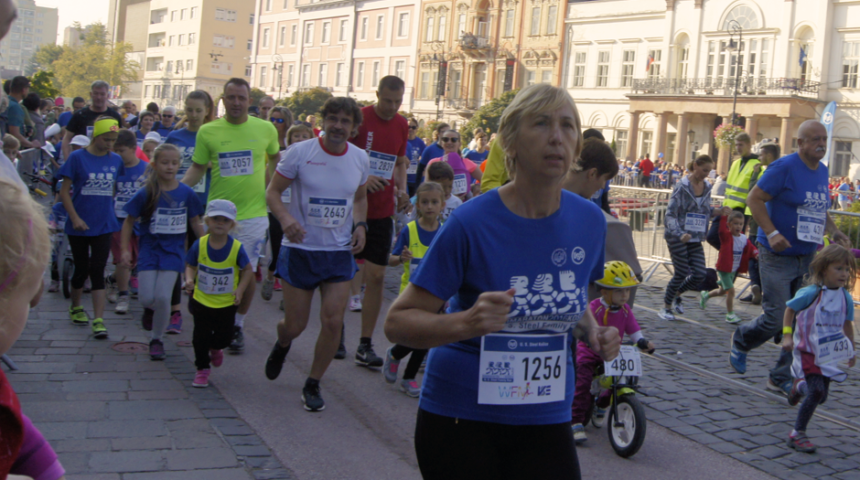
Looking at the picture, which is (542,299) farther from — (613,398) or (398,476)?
(613,398)

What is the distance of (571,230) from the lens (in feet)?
8.95

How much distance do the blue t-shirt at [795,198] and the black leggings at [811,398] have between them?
1.48m

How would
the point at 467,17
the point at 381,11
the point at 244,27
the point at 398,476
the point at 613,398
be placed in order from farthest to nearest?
the point at 244,27 < the point at 381,11 < the point at 467,17 < the point at 613,398 < the point at 398,476

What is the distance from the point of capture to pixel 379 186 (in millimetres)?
6672

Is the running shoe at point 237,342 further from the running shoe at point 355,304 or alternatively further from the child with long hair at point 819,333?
the child with long hair at point 819,333

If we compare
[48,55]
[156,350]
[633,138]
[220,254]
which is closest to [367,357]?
[220,254]

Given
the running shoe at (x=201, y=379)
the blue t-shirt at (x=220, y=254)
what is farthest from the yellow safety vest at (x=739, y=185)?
the running shoe at (x=201, y=379)

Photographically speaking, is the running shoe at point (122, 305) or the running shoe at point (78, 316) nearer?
the running shoe at point (78, 316)

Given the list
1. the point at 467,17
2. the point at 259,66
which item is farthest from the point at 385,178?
the point at 259,66

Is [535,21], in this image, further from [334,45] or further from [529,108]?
[529,108]

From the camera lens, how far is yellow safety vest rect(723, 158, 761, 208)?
39.0 ft

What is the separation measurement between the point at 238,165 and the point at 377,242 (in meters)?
1.32

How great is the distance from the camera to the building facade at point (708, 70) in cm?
4203

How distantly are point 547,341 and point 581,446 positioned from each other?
9.19ft
